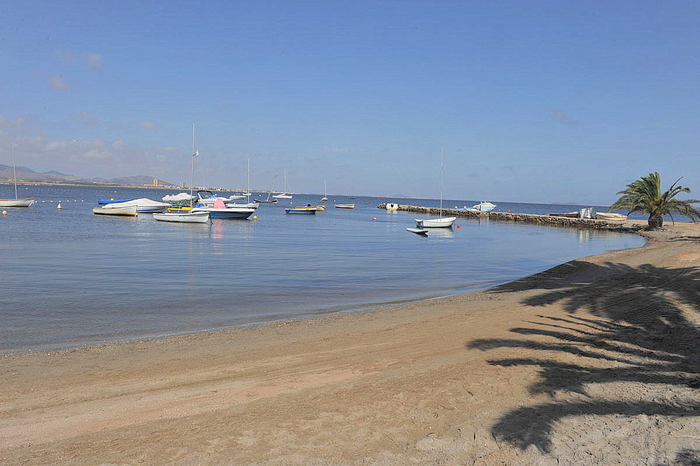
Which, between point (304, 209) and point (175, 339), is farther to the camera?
point (304, 209)

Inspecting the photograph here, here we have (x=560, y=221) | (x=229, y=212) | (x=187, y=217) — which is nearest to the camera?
(x=187, y=217)

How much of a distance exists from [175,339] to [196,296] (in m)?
5.97

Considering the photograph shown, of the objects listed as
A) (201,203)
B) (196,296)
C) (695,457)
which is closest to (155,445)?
(695,457)

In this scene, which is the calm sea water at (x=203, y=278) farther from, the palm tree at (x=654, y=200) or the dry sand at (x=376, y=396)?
the palm tree at (x=654, y=200)

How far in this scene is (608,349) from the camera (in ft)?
28.6

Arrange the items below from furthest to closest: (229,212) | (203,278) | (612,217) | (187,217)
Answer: (612,217) → (229,212) → (187,217) → (203,278)

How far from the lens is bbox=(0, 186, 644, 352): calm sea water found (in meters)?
12.7

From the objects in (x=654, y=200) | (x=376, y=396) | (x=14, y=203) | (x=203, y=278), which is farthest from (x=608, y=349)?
(x=14, y=203)

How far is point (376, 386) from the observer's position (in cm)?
720

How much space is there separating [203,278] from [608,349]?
15.3m

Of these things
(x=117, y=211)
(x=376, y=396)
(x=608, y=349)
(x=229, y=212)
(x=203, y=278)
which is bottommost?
(x=203, y=278)

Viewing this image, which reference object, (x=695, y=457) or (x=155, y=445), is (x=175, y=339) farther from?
(x=695, y=457)

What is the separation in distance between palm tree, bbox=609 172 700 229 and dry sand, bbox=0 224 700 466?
125ft

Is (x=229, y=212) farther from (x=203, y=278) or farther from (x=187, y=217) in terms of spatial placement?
(x=203, y=278)
